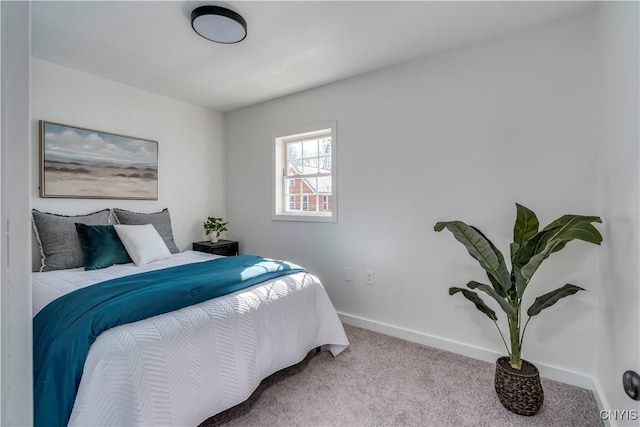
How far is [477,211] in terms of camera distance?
7.61 feet

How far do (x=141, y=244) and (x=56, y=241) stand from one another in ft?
2.09

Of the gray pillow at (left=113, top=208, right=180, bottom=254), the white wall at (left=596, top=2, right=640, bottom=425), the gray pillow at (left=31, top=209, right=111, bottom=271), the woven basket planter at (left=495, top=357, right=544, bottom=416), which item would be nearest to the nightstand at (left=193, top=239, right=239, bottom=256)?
the gray pillow at (left=113, top=208, right=180, bottom=254)

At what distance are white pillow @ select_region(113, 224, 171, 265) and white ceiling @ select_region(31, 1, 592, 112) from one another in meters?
1.50

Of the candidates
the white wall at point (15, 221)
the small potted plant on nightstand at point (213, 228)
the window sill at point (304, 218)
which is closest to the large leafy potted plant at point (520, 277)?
the window sill at point (304, 218)

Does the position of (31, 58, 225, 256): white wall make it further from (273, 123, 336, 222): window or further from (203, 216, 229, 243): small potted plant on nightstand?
(273, 123, 336, 222): window

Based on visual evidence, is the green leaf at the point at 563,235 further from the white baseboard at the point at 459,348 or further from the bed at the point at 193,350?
the bed at the point at 193,350

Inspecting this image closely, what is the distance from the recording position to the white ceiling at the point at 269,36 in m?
1.93

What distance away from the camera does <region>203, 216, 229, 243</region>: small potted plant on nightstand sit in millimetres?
3707

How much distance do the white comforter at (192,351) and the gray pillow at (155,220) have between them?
78cm

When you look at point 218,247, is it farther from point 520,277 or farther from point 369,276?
point 520,277

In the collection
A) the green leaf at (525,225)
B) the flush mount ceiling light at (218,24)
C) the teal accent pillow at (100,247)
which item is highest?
the flush mount ceiling light at (218,24)

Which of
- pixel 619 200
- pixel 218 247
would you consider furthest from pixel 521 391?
pixel 218 247

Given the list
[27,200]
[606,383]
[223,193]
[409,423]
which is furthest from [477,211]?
[223,193]

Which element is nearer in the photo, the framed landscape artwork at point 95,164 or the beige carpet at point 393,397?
the beige carpet at point 393,397
